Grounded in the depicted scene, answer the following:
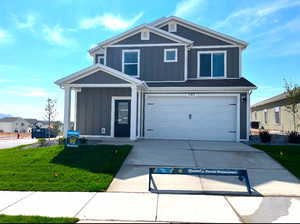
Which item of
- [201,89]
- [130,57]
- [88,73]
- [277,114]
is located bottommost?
[277,114]

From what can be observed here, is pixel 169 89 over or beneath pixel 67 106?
over

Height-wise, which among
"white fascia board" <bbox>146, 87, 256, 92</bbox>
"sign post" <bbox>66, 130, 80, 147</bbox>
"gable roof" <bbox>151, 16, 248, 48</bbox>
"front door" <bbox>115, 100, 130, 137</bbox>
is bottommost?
"sign post" <bbox>66, 130, 80, 147</bbox>

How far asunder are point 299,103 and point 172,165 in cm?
1519

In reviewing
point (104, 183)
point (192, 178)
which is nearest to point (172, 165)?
point (192, 178)

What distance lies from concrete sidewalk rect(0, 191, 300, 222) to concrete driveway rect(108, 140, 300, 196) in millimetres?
438

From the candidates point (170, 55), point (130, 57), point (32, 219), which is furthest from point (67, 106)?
point (32, 219)

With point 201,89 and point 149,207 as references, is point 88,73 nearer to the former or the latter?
point 201,89

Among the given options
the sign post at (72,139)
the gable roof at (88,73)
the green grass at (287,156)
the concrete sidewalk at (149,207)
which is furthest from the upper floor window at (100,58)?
the green grass at (287,156)

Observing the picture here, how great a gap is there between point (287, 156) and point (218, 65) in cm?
701

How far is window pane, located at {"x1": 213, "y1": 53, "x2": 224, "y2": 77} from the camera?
12.2 metres

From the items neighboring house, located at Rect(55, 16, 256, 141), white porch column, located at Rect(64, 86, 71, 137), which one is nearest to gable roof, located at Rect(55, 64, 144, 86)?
neighboring house, located at Rect(55, 16, 256, 141)

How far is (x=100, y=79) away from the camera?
9.89m

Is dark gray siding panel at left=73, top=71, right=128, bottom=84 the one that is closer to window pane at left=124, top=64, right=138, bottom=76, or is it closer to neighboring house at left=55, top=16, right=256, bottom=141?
neighboring house at left=55, top=16, right=256, bottom=141

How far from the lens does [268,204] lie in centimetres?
402
